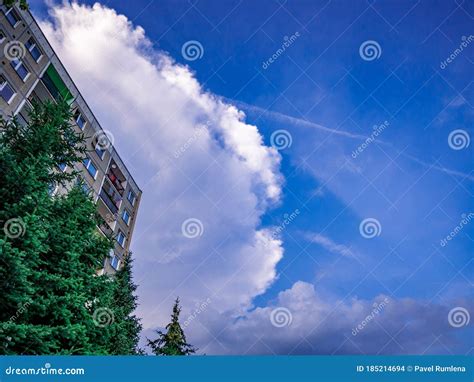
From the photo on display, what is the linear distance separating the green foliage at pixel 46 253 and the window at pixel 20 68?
41.1 feet

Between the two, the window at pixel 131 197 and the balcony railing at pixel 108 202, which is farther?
the window at pixel 131 197

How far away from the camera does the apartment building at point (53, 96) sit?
62.2 ft

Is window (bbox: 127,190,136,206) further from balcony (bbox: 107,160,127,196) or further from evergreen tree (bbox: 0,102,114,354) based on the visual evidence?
evergreen tree (bbox: 0,102,114,354)

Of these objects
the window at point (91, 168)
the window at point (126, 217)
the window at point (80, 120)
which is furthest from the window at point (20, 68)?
the window at point (126, 217)

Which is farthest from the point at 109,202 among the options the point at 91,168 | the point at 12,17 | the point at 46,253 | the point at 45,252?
the point at 45,252

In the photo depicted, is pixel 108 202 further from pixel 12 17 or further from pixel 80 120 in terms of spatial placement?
pixel 12 17

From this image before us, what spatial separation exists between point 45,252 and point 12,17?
18.2 m

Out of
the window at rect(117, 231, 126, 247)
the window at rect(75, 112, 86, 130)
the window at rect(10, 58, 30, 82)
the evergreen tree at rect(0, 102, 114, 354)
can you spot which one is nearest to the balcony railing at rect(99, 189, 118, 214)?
the window at rect(117, 231, 126, 247)

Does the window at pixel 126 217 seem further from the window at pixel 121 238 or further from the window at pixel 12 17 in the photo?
the window at pixel 12 17

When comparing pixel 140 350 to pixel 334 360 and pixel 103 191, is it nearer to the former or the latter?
pixel 103 191

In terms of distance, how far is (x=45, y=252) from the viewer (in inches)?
314

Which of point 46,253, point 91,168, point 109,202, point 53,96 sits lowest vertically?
point 46,253

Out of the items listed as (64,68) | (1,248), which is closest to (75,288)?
(1,248)

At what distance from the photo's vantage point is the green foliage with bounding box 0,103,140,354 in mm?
7172
